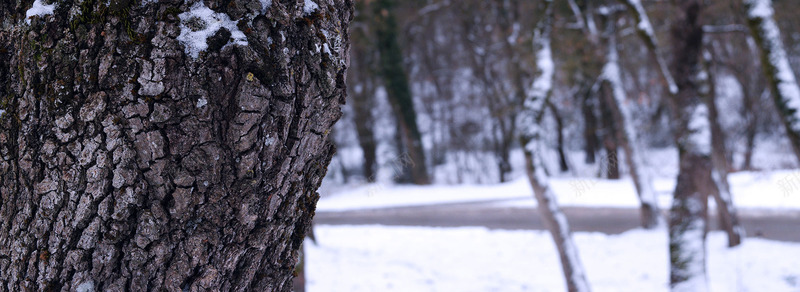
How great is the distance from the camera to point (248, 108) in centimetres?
117

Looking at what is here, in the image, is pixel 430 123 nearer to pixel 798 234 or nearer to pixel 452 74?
pixel 452 74

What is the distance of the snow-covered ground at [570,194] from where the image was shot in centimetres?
1196

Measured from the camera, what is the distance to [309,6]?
4.09 feet

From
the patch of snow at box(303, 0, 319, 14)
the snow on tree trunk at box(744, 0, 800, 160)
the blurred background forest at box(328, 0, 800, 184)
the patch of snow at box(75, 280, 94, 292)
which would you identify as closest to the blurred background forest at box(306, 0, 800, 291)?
the snow on tree trunk at box(744, 0, 800, 160)

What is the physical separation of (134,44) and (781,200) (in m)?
13.6

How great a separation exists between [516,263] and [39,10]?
7.80m

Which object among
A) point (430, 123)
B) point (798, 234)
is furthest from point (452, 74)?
point (798, 234)

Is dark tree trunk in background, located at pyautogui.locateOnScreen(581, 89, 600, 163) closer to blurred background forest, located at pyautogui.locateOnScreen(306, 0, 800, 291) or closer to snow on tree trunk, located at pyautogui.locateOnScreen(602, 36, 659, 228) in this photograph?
blurred background forest, located at pyautogui.locateOnScreen(306, 0, 800, 291)

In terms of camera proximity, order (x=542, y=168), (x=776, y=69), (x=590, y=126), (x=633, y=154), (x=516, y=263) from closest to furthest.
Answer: (x=776, y=69) → (x=542, y=168) → (x=516, y=263) → (x=633, y=154) → (x=590, y=126)

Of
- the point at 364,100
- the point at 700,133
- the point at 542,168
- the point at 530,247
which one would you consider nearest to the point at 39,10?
the point at 700,133

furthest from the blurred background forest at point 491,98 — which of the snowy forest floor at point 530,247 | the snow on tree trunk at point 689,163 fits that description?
the snow on tree trunk at point 689,163

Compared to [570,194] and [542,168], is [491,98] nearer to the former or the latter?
[570,194]

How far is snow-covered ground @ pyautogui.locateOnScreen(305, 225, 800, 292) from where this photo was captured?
6.84m

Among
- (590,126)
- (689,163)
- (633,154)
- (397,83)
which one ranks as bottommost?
(689,163)
